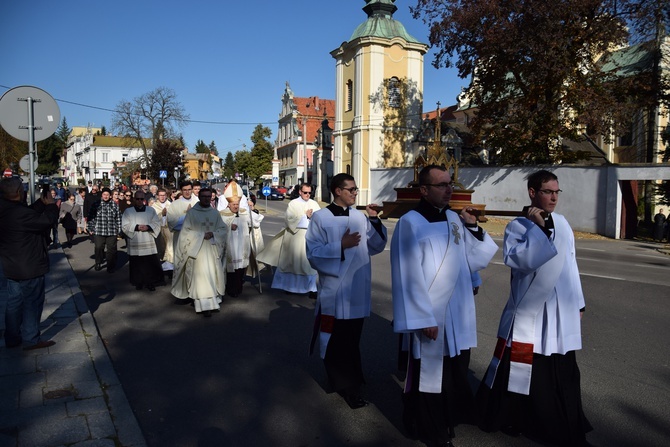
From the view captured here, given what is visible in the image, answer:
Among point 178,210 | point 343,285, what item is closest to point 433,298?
point 343,285

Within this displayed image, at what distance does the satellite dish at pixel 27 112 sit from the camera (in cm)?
720

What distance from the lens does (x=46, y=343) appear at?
5898mm

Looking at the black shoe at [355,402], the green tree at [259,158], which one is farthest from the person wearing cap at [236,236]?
the green tree at [259,158]

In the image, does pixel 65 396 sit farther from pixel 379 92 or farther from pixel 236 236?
pixel 379 92

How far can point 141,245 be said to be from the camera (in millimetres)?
9727

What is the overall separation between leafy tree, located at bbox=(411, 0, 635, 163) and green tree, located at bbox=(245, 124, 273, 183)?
48.7m

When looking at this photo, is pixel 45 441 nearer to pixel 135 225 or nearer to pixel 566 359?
pixel 566 359

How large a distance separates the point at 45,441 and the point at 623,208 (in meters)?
22.3

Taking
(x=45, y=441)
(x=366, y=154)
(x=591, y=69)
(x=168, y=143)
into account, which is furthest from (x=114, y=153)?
(x=45, y=441)

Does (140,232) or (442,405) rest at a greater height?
(140,232)

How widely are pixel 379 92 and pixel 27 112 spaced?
113 feet

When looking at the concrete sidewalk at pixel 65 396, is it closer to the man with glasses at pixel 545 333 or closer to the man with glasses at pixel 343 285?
the man with glasses at pixel 343 285

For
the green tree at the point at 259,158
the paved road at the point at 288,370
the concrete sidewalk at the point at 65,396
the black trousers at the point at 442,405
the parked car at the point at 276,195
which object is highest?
the green tree at the point at 259,158

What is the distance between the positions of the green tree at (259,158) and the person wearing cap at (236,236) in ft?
209
